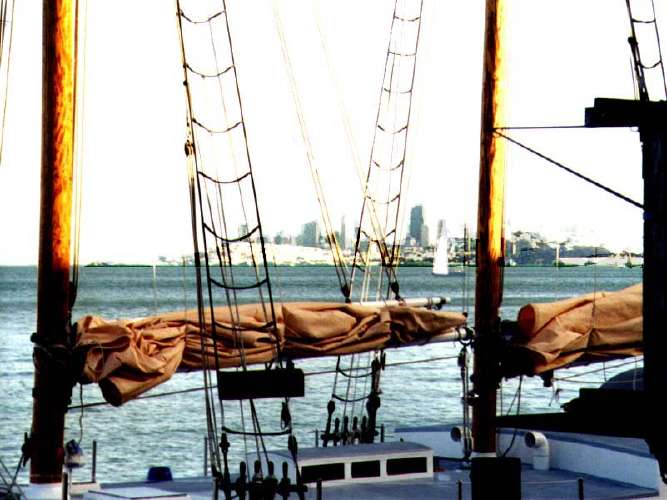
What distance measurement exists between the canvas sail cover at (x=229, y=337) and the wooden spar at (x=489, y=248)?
684 mm

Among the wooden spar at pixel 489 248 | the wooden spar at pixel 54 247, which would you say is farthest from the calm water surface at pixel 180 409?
the wooden spar at pixel 54 247

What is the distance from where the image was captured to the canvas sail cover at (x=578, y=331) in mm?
21703

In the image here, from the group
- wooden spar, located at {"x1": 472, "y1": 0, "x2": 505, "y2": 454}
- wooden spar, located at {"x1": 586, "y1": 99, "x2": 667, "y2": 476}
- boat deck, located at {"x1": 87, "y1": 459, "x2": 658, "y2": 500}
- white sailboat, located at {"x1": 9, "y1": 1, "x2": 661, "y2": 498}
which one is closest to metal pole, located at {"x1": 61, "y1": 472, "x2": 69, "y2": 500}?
white sailboat, located at {"x1": 9, "y1": 1, "x2": 661, "y2": 498}

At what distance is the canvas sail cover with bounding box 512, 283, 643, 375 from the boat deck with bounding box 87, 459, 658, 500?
1.80 m

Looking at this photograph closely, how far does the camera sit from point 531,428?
76.7 ft

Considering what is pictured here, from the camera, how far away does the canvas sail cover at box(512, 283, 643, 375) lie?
71.2ft

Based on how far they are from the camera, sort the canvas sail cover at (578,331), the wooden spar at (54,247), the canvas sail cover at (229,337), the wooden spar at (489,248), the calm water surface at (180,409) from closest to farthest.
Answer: the wooden spar at (54,247) < the canvas sail cover at (229,337) < the canvas sail cover at (578,331) < the wooden spar at (489,248) < the calm water surface at (180,409)

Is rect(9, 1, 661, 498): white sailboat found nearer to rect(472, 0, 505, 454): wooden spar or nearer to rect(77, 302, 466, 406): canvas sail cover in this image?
rect(472, 0, 505, 454): wooden spar

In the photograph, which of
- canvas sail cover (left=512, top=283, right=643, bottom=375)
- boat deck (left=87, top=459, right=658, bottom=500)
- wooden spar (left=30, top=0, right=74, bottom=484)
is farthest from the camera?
canvas sail cover (left=512, top=283, right=643, bottom=375)

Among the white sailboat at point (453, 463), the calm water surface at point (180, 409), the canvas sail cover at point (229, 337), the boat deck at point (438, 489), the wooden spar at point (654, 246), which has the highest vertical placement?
the wooden spar at point (654, 246)

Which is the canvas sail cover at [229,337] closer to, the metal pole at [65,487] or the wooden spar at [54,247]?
the wooden spar at [54,247]

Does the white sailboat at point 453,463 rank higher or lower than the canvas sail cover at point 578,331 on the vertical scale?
lower

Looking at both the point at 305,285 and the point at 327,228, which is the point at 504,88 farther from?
the point at 305,285

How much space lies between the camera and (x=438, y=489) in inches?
798
